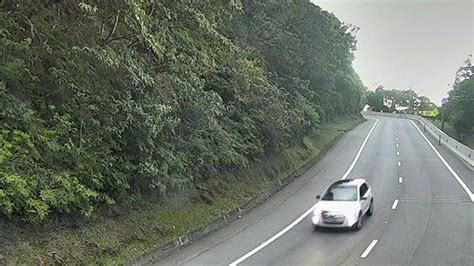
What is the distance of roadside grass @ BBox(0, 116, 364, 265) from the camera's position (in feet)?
37.1

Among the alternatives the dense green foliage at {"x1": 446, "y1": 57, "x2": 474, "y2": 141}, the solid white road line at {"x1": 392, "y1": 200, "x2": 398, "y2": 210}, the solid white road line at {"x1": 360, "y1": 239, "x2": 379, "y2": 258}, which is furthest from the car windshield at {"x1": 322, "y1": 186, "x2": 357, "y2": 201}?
the dense green foliage at {"x1": 446, "y1": 57, "x2": 474, "y2": 141}

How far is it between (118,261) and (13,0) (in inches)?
276

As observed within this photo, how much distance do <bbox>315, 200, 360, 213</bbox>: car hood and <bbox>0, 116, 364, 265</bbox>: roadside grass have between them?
3813 mm

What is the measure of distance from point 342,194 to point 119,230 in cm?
877

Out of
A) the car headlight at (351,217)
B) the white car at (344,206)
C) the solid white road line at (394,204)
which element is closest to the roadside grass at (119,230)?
the white car at (344,206)

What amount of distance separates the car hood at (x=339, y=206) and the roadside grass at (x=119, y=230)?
3.81m

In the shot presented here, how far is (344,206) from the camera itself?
61.1 ft

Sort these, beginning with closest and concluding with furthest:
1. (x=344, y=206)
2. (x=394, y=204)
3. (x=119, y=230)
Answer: (x=119, y=230)
(x=344, y=206)
(x=394, y=204)

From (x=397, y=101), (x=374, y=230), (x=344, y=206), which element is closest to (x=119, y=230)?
(x=344, y=206)

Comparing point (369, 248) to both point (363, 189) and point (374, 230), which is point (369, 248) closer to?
point (374, 230)

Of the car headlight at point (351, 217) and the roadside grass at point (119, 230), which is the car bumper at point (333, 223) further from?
the roadside grass at point (119, 230)

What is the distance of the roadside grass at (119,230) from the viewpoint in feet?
37.1

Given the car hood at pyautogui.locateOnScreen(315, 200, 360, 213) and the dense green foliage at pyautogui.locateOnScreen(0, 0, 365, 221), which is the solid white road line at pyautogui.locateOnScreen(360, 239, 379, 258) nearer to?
the car hood at pyautogui.locateOnScreen(315, 200, 360, 213)

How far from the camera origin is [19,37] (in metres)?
13.2
